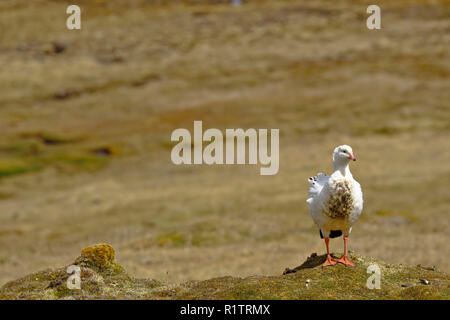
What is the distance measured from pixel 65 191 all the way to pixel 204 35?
56.6m

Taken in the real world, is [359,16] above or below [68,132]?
above

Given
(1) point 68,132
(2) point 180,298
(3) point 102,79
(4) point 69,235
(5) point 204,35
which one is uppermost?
(5) point 204,35

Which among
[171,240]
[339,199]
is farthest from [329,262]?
[171,240]

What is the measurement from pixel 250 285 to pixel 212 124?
172 ft

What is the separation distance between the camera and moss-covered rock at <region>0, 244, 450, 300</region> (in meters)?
10.1

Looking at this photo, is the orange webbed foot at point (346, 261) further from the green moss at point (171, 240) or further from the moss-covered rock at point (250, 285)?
the green moss at point (171, 240)

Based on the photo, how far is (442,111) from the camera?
62094 mm

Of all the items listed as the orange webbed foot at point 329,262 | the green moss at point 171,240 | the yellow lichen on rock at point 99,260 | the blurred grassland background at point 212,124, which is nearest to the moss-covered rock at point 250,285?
the yellow lichen on rock at point 99,260

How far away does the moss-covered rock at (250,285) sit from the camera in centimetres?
1006

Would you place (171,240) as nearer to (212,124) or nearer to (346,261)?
(346,261)

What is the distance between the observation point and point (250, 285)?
33.9ft

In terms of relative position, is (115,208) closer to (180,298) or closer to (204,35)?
(180,298)

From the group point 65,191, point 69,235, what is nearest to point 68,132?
point 65,191

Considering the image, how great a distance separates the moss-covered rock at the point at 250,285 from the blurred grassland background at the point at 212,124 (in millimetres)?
5959
